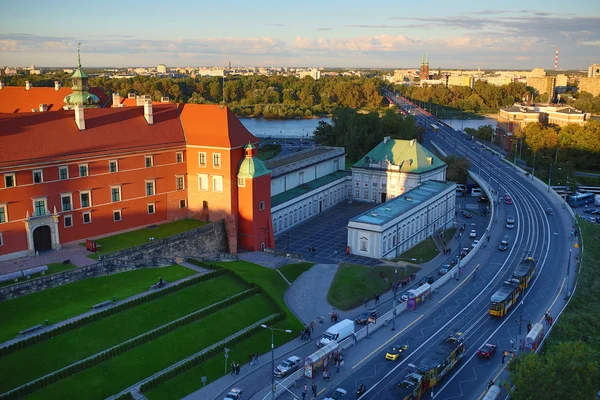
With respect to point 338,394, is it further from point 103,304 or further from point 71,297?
point 71,297

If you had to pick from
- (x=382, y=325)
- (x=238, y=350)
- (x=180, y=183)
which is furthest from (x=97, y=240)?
(x=382, y=325)

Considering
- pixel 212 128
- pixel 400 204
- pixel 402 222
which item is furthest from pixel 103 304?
pixel 400 204

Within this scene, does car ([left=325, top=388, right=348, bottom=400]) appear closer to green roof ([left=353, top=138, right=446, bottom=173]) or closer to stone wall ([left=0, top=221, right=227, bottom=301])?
stone wall ([left=0, top=221, right=227, bottom=301])

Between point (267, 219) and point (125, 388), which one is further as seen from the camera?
point (267, 219)

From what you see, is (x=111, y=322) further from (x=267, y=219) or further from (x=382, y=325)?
(x=267, y=219)

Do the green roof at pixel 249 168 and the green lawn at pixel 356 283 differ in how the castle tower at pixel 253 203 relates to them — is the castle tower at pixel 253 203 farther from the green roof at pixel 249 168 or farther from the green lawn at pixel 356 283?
the green lawn at pixel 356 283

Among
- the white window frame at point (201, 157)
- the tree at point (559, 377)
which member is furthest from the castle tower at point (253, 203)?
Answer: the tree at point (559, 377)
